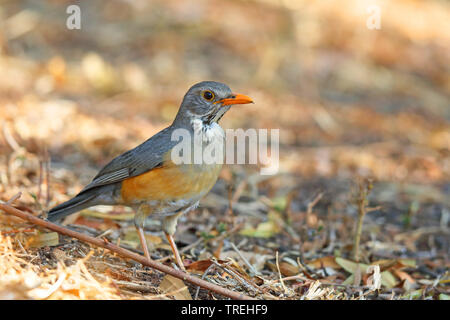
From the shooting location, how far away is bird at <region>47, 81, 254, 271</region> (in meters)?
4.71

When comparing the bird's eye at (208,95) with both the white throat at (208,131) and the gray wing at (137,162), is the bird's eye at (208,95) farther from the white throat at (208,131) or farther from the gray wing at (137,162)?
the gray wing at (137,162)

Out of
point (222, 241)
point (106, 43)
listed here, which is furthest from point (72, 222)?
point (106, 43)

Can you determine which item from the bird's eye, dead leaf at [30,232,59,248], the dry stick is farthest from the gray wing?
the dry stick

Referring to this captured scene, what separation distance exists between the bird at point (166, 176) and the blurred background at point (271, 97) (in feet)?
1.75

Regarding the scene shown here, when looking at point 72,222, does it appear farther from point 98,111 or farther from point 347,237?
point 98,111

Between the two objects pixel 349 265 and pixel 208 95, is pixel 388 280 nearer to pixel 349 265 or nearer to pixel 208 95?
pixel 349 265

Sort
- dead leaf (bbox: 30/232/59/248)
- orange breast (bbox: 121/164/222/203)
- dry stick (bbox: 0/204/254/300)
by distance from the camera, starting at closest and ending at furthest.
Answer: dry stick (bbox: 0/204/254/300) < dead leaf (bbox: 30/232/59/248) < orange breast (bbox: 121/164/222/203)

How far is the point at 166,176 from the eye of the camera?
15.6ft

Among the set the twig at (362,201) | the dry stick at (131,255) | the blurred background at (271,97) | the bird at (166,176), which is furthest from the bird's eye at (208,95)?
the dry stick at (131,255)

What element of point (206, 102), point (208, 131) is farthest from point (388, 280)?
point (206, 102)

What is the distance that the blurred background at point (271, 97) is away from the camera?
636cm

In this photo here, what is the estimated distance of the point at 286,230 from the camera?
587cm

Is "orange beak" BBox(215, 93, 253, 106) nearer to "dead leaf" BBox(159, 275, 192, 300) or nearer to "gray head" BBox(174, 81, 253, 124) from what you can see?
"gray head" BBox(174, 81, 253, 124)

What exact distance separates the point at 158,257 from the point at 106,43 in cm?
704
